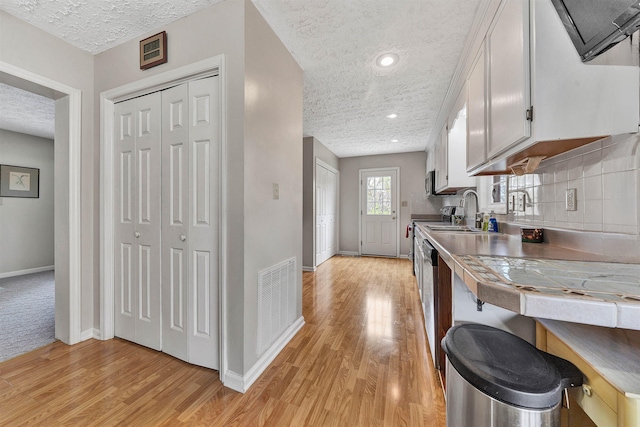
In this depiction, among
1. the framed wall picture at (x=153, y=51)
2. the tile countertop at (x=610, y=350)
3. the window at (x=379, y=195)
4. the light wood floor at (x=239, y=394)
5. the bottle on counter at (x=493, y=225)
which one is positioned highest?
the framed wall picture at (x=153, y=51)

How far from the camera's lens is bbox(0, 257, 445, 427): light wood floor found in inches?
48.6

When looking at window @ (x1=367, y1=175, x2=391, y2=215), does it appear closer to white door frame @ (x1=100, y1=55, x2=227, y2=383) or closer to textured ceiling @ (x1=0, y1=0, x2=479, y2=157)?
textured ceiling @ (x1=0, y1=0, x2=479, y2=157)

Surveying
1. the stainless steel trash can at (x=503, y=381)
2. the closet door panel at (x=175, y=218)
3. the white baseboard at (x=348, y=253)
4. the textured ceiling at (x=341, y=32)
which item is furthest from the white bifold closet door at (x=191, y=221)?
the white baseboard at (x=348, y=253)

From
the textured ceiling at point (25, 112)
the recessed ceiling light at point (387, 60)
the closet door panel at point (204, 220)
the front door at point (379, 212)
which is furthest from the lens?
the front door at point (379, 212)

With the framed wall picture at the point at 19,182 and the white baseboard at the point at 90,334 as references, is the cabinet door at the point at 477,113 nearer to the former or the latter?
the white baseboard at the point at 90,334

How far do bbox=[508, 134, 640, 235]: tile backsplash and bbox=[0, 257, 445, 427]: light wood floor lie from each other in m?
1.19

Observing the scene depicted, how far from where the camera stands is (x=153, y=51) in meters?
1.69

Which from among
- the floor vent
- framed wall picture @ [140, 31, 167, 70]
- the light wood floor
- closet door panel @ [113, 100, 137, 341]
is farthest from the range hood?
closet door panel @ [113, 100, 137, 341]

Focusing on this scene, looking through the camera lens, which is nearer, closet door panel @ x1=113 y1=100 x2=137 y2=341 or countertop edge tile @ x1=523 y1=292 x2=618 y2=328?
countertop edge tile @ x1=523 y1=292 x2=618 y2=328

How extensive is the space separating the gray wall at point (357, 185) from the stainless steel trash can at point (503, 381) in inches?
182

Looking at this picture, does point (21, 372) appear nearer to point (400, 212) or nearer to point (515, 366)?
point (515, 366)

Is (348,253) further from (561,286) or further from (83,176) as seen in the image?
(561,286)

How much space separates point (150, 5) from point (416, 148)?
4.72 meters

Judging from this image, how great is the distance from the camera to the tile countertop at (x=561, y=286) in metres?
0.51
